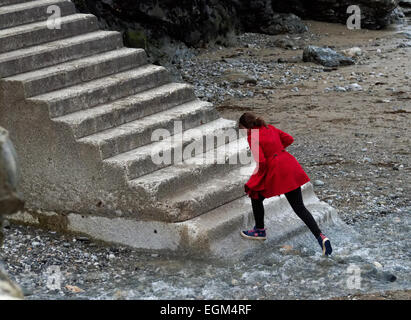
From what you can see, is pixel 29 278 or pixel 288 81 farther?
pixel 288 81

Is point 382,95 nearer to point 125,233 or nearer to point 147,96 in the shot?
point 147,96

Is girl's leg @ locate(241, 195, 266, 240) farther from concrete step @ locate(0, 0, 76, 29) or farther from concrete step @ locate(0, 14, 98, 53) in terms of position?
concrete step @ locate(0, 0, 76, 29)

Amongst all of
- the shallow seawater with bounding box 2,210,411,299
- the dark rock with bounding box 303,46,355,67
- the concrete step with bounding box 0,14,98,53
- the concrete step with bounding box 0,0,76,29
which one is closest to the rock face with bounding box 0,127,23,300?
the shallow seawater with bounding box 2,210,411,299

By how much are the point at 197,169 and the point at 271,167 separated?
0.88 metres

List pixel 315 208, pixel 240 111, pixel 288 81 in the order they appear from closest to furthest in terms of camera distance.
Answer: pixel 315 208
pixel 240 111
pixel 288 81

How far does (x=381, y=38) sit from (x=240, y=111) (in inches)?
249

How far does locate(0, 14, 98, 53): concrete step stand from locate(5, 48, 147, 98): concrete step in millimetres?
408

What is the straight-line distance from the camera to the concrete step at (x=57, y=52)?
6.79 metres

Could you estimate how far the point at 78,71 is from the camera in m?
7.00

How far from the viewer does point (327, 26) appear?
1750 cm

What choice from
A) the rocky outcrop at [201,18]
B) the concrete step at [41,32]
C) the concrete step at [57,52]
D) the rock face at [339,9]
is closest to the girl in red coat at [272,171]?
the concrete step at [57,52]

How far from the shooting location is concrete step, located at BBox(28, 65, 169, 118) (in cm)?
651

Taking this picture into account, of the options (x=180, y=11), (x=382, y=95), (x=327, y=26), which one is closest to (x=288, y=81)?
(x=382, y=95)

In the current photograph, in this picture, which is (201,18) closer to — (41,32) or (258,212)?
(41,32)
